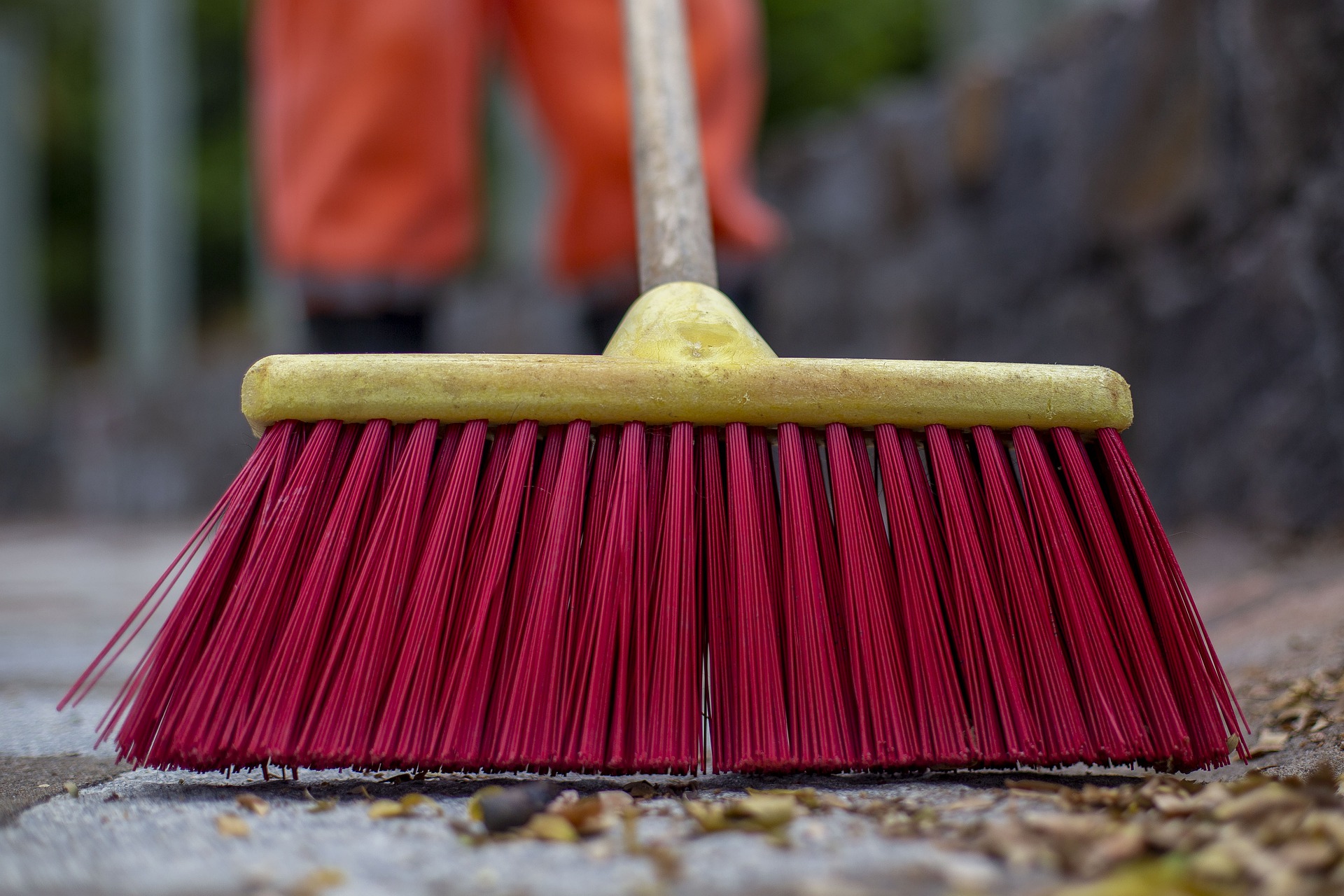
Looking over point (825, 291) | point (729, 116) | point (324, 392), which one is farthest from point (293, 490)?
point (825, 291)

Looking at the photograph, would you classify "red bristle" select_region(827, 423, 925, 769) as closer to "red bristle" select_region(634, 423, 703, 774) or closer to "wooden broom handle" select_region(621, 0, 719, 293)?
"red bristle" select_region(634, 423, 703, 774)

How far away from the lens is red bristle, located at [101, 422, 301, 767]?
2.52ft

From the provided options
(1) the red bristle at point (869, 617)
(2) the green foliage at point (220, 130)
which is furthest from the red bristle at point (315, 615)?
(2) the green foliage at point (220, 130)

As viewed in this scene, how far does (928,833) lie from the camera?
2.06ft

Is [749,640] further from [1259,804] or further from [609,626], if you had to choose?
[1259,804]

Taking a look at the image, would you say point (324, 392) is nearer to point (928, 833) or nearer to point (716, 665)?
point (716, 665)

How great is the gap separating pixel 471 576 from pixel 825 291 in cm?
216

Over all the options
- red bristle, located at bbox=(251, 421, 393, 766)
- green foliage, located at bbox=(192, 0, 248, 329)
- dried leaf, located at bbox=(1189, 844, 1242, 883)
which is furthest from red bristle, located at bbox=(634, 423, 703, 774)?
green foliage, located at bbox=(192, 0, 248, 329)

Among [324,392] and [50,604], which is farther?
[50,604]

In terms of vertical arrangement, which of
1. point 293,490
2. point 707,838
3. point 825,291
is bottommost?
point 707,838

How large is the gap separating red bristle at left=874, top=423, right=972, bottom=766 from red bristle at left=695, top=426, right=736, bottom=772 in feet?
0.39

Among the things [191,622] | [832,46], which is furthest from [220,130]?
[191,622]

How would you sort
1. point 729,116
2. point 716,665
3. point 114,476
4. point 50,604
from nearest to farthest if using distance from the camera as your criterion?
point 716,665
point 729,116
point 50,604
point 114,476

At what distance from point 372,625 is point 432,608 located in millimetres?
40
